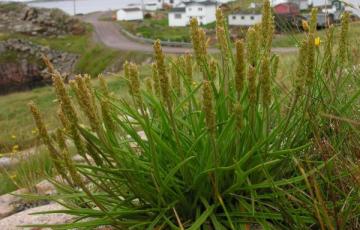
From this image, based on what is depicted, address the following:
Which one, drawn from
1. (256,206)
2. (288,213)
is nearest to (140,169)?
(256,206)

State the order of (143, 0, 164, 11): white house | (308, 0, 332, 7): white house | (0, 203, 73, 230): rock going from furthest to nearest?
(143, 0, 164, 11): white house, (0, 203, 73, 230): rock, (308, 0, 332, 7): white house

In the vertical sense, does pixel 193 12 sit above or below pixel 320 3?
below

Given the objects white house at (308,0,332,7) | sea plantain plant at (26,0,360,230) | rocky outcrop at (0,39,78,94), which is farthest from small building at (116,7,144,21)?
sea plantain plant at (26,0,360,230)

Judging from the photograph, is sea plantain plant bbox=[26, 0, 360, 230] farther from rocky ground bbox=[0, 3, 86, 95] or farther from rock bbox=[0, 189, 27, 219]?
rocky ground bbox=[0, 3, 86, 95]

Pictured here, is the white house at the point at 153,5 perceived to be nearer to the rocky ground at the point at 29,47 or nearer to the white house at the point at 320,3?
the rocky ground at the point at 29,47

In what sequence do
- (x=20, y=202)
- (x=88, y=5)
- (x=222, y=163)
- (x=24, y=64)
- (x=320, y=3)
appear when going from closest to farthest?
(x=222, y=163) < (x=20, y=202) < (x=320, y=3) < (x=24, y=64) < (x=88, y=5)

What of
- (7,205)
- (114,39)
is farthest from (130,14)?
(7,205)

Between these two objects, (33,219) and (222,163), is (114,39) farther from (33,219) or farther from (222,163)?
(222,163)

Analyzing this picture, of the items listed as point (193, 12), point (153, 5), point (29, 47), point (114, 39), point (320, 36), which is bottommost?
point (29, 47)
